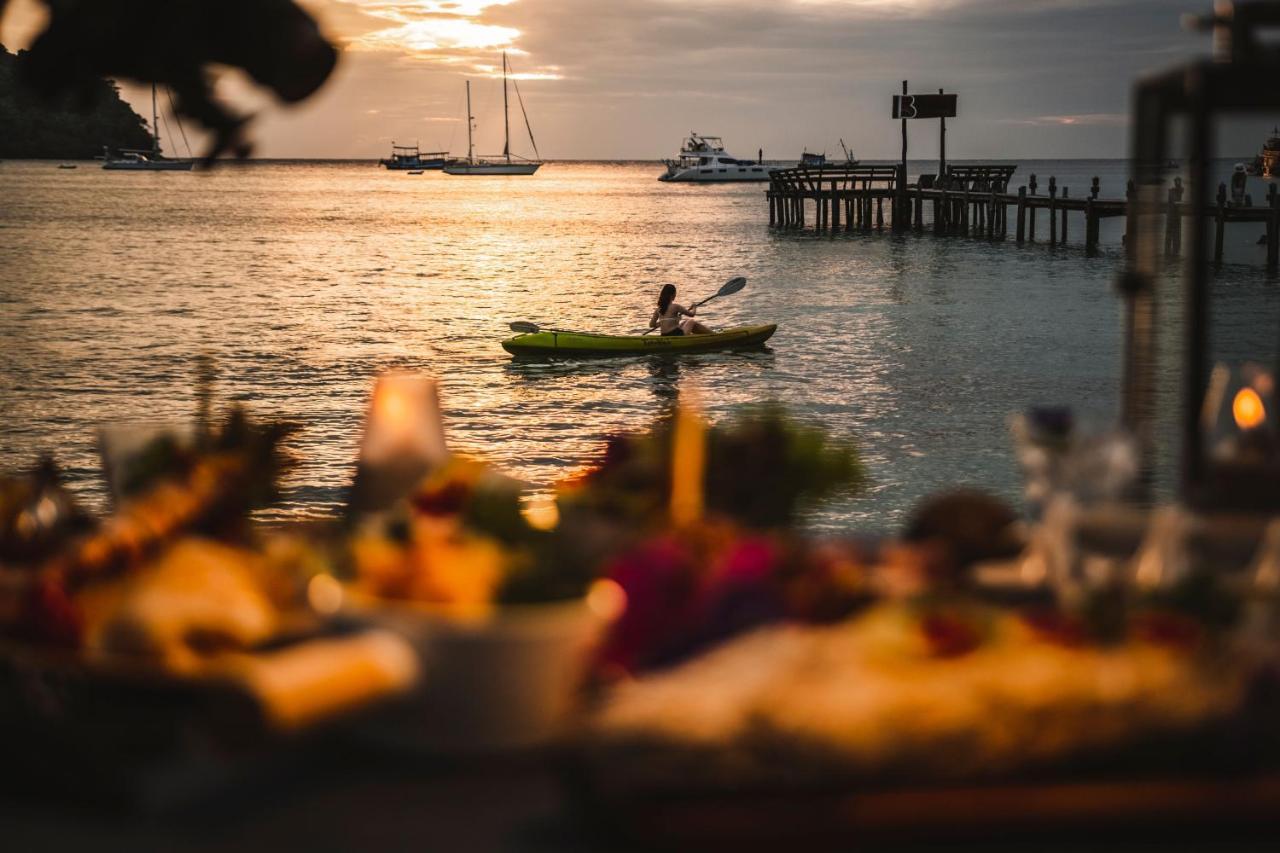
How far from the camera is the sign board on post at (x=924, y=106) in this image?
8494 cm

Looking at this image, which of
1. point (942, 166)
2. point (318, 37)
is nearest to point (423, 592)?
point (318, 37)

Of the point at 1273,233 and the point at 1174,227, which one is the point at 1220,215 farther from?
the point at 1174,227

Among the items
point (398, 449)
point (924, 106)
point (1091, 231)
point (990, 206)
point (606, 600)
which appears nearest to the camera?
point (606, 600)

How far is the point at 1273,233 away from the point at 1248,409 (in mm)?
48604

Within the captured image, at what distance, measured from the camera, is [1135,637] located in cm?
227

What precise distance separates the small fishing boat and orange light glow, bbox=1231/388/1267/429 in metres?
27.8

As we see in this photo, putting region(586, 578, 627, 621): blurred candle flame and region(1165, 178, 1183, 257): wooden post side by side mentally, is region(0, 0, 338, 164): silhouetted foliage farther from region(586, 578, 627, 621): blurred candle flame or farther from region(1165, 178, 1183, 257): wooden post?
region(1165, 178, 1183, 257): wooden post

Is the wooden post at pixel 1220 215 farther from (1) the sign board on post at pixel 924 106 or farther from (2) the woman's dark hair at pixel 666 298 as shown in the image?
(1) the sign board on post at pixel 924 106

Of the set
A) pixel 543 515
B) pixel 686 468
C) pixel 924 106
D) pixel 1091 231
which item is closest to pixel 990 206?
pixel 924 106

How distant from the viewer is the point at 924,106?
281 ft

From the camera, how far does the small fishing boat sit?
3136cm

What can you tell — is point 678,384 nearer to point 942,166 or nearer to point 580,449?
point 580,449

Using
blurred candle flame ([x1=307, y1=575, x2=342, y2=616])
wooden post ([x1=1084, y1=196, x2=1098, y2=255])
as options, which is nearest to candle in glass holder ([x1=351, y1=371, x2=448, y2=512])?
blurred candle flame ([x1=307, y1=575, x2=342, y2=616])

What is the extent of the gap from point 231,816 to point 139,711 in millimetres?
222
